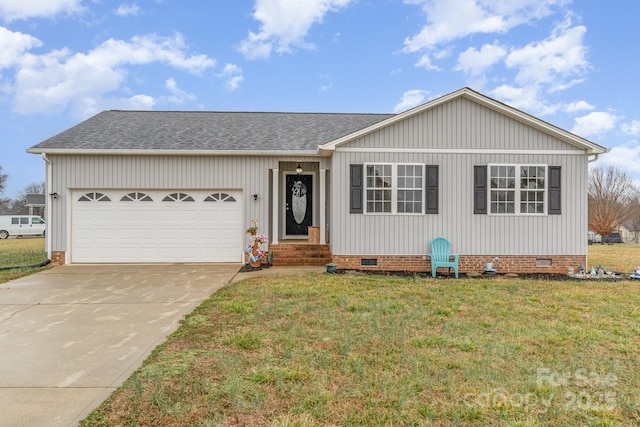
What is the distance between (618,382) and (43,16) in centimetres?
1843

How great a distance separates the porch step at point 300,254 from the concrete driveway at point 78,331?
1608 mm

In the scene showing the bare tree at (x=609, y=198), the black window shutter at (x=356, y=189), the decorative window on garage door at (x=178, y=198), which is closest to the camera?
the black window shutter at (x=356, y=189)

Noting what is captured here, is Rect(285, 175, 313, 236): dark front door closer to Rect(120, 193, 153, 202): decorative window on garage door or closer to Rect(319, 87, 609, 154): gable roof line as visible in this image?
Rect(319, 87, 609, 154): gable roof line

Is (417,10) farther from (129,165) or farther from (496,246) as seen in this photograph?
(129,165)

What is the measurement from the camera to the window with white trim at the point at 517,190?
362 inches

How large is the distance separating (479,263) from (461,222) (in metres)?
1.13

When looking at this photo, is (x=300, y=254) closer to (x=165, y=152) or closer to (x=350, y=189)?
(x=350, y=189)

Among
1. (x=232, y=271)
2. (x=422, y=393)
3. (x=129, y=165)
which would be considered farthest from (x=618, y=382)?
(x=129, y=165)

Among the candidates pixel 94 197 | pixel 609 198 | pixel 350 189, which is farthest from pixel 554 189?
pixel 609 198

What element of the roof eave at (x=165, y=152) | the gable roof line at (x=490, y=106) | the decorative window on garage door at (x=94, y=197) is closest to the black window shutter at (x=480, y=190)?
the gable roof line at (x=490, y=106)

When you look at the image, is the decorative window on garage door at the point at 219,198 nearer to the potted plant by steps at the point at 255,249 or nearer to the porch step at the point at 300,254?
the potted plant by steps at the point at 255,249

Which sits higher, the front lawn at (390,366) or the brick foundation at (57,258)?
the brick foundation at (57,258)

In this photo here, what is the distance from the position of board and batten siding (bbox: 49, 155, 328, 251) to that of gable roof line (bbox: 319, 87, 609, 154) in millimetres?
2393

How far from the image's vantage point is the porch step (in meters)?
10.0
